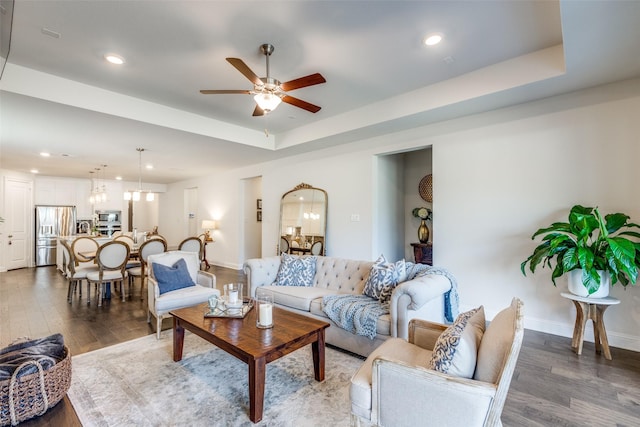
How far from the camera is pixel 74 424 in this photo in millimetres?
1098

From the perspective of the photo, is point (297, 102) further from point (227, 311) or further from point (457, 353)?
point (457, 353)

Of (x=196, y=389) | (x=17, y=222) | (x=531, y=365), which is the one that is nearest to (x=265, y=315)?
(x=196, y=389)

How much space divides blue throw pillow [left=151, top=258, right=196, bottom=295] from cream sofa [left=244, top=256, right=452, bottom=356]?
73cm

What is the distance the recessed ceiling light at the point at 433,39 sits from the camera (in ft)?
8.75

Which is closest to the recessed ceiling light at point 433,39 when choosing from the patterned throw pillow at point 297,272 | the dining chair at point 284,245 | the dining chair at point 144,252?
the patterned throw pillow at point 297,272

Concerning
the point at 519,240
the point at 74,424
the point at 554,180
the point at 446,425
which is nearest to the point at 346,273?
the point at 519,240

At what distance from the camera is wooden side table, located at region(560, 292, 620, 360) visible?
2.76m

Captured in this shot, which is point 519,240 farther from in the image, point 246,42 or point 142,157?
point 142,157

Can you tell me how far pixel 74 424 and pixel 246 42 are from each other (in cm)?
287

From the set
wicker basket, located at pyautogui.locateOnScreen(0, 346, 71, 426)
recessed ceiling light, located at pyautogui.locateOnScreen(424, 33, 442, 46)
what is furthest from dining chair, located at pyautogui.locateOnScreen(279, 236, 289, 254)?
wicker basket, located at pyautogui.locateOnScreen(0, 346, 71, 426)

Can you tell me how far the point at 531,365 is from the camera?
270 centimetres

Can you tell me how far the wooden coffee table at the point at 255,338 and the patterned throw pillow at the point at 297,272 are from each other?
105 cm

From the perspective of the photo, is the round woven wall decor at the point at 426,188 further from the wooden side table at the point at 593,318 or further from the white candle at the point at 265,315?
the white candle at the point at 265,315

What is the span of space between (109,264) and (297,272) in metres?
3.09
